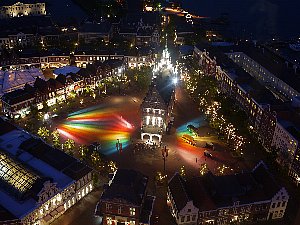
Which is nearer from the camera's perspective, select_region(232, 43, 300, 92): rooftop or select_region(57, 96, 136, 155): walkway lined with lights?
select_region(57, 96, 136, 155): walkway lined with lights

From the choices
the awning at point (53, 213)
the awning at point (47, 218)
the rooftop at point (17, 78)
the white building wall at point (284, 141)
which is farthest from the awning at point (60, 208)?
the rooftop at point (17, 78)

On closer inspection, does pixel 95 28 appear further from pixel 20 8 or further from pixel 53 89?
pixel 53 89

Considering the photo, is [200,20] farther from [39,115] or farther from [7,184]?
[7,184]

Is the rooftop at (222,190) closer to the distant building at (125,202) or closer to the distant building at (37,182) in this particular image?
the distant building at (125,202)

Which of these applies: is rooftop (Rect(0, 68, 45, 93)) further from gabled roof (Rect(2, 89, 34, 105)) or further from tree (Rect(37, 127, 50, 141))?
tree (Rect(37, 127, 50, 141))

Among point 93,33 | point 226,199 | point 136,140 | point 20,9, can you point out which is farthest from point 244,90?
point 20,9

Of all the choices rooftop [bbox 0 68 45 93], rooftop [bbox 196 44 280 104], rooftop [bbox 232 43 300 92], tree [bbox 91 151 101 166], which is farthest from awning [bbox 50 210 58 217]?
rooftop [bbox 232 43 300 92]
